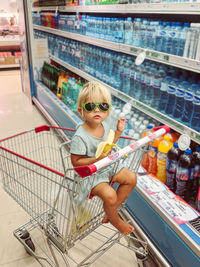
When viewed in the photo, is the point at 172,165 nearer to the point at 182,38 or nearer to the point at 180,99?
the point at 180,99

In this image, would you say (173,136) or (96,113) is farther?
(173,136)

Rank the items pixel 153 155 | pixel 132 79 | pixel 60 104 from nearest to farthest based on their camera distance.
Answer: pixel 153 155 → pixel 132 79 → pixel 60 104

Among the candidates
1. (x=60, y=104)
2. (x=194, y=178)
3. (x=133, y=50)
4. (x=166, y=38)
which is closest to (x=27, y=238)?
(x=194, y=178)

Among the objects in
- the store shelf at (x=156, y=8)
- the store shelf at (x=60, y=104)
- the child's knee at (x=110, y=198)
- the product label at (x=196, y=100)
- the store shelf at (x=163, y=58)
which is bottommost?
the store shelf at (x=60, y=104)

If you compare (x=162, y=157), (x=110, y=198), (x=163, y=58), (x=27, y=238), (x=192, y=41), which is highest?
(x=192, y=41)

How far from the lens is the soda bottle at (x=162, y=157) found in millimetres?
2131

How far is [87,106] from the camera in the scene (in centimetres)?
139

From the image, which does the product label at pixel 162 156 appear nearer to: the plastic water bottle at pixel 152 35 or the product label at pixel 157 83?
the product label at pixel 157 83

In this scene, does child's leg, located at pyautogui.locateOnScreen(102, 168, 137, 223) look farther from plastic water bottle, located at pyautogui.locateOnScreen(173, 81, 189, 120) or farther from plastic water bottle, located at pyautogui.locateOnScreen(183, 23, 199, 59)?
plastic water bottle, located at pyautogui.locateOnScreen(183, 23, 199, 59)

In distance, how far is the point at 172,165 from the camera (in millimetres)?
2039

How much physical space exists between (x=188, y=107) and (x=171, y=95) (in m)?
0.20

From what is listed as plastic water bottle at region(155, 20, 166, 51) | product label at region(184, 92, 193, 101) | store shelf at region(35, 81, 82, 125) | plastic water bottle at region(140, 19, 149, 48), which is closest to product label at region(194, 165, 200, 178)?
product label at region(184, 92, 193, 101)

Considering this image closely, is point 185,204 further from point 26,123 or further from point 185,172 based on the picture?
point 26,123

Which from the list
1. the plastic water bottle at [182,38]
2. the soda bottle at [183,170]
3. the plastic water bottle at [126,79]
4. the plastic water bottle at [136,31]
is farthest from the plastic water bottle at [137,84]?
the soda bottle at [183,170]
